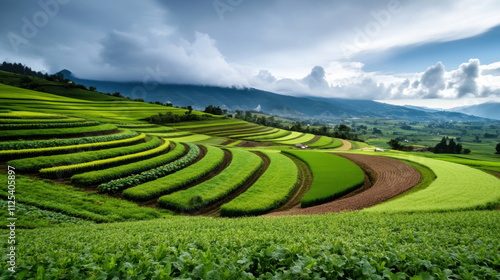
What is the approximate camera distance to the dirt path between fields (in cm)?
2130

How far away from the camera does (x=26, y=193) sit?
18344 mm

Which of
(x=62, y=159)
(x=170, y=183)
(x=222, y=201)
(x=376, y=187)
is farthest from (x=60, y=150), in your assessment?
(x=376, y=187)

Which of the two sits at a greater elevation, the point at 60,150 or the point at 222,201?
the point at 60,150

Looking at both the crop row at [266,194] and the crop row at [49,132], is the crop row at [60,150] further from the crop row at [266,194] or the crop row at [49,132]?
the crop row at [266,194]

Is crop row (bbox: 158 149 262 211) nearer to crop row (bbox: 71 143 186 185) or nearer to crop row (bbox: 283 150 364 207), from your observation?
crop row (bbox: 71 143 186 185)

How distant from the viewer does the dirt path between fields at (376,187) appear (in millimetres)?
21297

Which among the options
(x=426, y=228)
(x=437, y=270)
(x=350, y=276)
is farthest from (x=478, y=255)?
(x=426, y=228)

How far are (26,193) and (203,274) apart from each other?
2269 cm

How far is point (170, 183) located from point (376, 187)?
2541 centimetres

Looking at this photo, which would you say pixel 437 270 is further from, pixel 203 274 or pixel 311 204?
pixel 311 204

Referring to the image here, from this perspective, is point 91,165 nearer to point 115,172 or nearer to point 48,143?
point 115,172

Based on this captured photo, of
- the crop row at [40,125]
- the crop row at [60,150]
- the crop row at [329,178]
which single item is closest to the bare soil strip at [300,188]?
the crop row at [329,178]

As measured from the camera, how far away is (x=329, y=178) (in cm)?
3027

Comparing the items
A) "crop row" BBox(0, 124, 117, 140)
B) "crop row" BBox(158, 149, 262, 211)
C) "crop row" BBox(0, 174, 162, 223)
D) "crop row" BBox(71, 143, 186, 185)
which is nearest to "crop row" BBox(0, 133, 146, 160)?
"crop row" BBox(0, 174, 162, 223)
